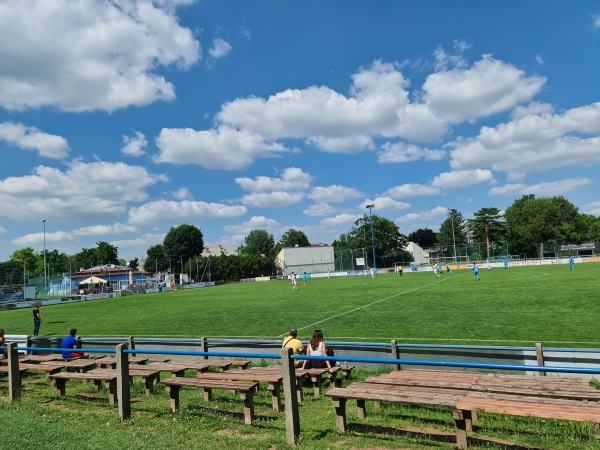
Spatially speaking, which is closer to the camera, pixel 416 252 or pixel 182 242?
pixel 182 242

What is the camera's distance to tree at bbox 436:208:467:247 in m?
→ 138

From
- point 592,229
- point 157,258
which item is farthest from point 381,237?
point 157,258

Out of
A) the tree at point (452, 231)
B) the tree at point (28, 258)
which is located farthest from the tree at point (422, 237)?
the tree at point (28, 258)

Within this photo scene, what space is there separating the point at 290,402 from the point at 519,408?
266cm

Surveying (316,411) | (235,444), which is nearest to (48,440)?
(235,444)

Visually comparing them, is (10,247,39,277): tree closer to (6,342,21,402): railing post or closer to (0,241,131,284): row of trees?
A: (0,241,131,284): row of trees

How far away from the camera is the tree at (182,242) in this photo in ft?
326

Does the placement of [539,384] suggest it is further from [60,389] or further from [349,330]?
[349,330]

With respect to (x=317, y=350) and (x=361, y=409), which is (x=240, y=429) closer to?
(x=361, y=409)

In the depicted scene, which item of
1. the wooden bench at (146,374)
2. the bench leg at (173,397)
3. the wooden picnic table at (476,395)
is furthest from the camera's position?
the wooden bench at (146,374)

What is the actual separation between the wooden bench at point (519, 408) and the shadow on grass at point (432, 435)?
0.68ft

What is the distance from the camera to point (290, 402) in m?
5.53

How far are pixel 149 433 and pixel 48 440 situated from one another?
51.1 inches

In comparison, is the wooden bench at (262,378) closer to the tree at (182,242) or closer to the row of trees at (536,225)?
the row of trees at (536,225)
